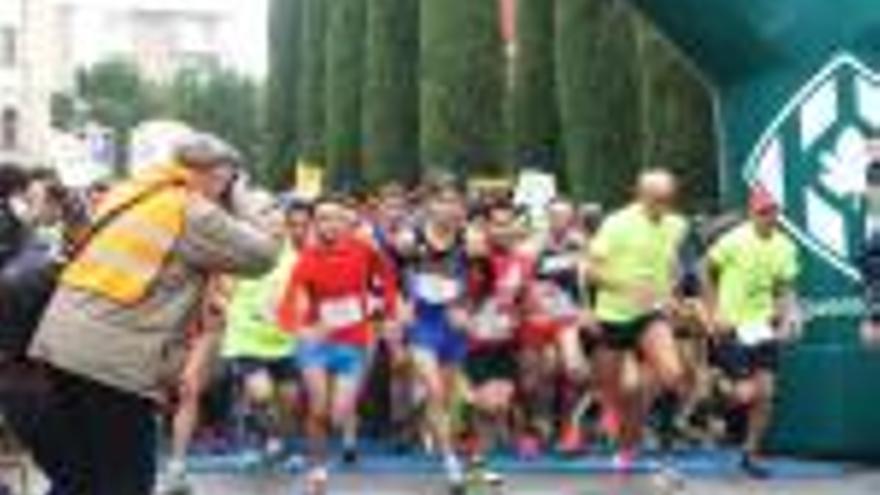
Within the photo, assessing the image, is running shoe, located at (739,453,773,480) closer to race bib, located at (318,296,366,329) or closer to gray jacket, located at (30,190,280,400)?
race bib, located at (318,296,366,329)

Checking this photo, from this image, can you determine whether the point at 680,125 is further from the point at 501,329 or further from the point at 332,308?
the point at 332,308

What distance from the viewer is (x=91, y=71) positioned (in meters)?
96.7

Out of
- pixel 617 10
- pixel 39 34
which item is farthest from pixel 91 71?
pixel 617 10

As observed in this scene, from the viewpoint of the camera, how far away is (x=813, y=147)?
17.3 meters

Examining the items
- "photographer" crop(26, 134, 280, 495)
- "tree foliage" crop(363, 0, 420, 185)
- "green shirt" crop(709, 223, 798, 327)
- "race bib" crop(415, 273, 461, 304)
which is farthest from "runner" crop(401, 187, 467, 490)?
"tree foliage" crop(363, 0, 420, 185)

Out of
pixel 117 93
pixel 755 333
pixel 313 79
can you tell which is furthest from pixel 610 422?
pixel 117 93

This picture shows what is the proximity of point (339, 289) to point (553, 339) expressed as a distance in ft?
8.18

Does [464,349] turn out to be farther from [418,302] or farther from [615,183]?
[615,183]

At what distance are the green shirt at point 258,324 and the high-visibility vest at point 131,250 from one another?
27.2 feet

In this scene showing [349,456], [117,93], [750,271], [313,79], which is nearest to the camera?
[750,271]

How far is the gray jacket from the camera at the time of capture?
9.97 m

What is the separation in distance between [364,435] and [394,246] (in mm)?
2787

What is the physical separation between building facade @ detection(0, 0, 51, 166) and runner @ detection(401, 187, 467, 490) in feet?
285

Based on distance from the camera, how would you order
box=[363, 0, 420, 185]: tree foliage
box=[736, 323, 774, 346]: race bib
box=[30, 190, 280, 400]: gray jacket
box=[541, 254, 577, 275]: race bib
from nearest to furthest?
box=[30, 190, 280, 400]: gray jacket
box=[736, 323, 774, 346]: race bib
box=[541, 254, 577, 275]: race bib
box=[363, 0, 420, 185]: tree foliage
